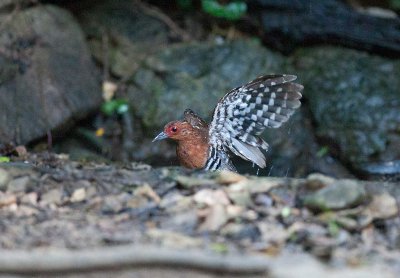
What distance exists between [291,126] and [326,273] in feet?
17.3

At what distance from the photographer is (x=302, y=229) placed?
13.5 ft

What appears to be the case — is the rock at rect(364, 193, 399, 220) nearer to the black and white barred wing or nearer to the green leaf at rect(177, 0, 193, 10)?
the black and white barred wing

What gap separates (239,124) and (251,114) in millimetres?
162

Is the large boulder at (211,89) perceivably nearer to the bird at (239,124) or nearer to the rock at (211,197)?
the bird at (239,124)

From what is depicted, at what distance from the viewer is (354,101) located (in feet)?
27.1

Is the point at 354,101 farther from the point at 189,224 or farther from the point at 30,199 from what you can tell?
the point at 30,199

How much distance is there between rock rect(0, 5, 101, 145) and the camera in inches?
303

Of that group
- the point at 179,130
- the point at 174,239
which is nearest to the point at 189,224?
the point at 174,239

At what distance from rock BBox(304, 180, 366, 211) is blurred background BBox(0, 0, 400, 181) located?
343cm

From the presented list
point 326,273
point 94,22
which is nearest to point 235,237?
point 326,273

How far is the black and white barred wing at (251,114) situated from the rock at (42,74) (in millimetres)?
2221

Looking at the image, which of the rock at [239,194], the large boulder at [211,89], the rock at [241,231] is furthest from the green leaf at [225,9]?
the rock at [241,231]

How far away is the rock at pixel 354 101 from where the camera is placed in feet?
26.3

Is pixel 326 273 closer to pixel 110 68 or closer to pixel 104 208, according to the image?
pixel 104 208
